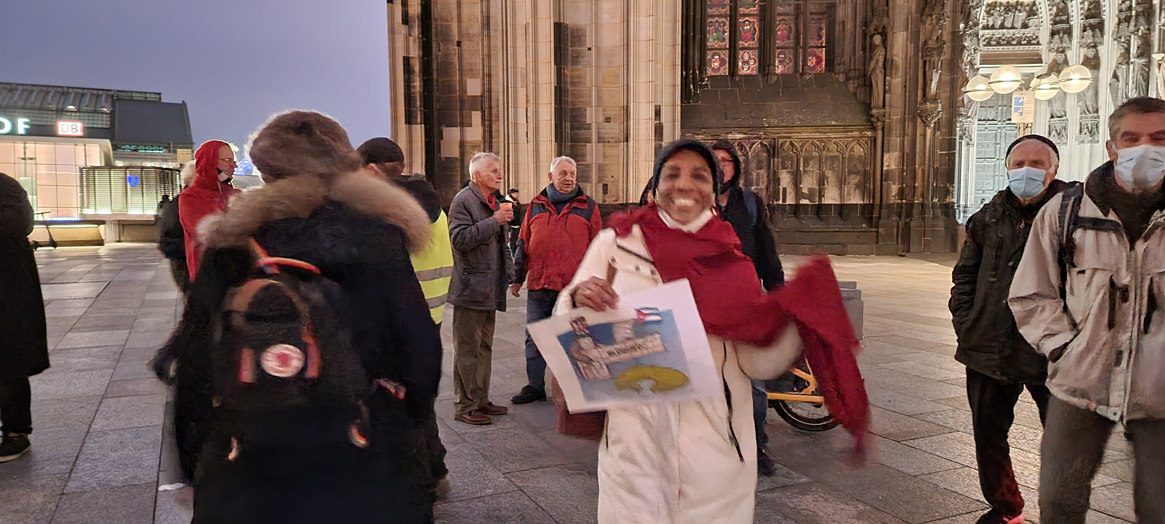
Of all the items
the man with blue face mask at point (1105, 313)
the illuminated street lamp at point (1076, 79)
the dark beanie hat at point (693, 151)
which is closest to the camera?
the dark beanie hat at point (693, 151)

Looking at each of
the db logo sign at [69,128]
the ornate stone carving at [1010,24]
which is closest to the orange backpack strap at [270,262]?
the ornate stone carving at [1010,24]

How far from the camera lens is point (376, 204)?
188cm

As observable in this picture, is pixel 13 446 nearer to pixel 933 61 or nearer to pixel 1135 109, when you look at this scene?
pixel 1135 109

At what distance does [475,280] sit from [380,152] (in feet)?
5.21

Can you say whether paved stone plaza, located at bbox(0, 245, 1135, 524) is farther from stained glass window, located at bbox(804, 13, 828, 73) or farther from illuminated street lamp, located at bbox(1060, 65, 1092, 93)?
stained glass window, located at bbox(804, 13, 828, 73)

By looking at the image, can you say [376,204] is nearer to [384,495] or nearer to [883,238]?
[384,495]

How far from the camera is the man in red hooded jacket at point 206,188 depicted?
446 cm

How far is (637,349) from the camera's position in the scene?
2039 mm

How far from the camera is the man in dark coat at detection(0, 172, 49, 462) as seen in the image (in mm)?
4215

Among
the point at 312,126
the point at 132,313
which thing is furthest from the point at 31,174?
the point at 312,126

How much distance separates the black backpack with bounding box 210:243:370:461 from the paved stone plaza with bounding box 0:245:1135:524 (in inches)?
23.9

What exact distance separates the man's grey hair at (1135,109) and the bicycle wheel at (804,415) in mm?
2623

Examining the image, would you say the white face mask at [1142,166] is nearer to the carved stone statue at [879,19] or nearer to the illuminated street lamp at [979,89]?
the illuminated street lamp at [979,89]

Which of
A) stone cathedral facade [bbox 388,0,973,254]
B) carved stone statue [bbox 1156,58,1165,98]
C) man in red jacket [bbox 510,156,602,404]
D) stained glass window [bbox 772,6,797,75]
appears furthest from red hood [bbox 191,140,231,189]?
carved stone statue [bbox 1156,58,1165,98]
